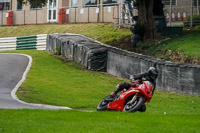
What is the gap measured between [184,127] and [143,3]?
21.0 meters

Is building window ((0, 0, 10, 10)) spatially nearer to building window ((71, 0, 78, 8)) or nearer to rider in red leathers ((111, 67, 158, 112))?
building window ((71, 0, 78, 8))

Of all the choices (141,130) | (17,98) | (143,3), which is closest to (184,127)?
(141,130)

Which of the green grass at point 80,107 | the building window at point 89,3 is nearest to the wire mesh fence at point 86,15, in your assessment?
the building window at point 89,3

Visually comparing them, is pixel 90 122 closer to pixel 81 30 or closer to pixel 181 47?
pixel 181 47

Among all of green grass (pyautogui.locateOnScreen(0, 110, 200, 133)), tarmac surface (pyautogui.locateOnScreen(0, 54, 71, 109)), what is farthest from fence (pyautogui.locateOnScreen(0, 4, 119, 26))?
green grass (pyautogui.locateOnScreen(0, 110, 200, 133))

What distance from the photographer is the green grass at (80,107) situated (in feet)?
30.3

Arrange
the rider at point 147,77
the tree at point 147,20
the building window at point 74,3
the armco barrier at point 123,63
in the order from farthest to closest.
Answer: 1. the building window at point 74,3
2. the tree at point 147,20
3. the armco barrier at point 123,63
4. the rider at point 147,77

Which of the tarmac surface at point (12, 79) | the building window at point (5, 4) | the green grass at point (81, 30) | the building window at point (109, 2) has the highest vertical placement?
the building window at point (5, 4)

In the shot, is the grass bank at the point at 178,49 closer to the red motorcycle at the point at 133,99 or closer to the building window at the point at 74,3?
the red motorcycle at the point at 133,99

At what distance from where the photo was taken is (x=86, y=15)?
44438 millimetres

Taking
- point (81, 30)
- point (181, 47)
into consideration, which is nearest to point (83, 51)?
point (181, 47)

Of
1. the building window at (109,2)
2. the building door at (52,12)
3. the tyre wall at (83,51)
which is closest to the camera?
the tyre wall at (83,51)

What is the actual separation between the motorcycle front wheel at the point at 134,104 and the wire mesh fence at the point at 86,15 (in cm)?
2401

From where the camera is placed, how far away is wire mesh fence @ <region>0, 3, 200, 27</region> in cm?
3647
